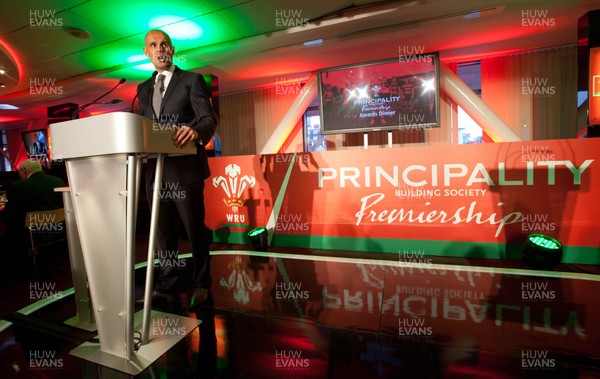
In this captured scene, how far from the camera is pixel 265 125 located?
7527mm

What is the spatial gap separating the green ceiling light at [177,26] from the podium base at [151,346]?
3.69m

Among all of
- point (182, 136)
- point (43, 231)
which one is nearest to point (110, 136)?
point (182, 136)

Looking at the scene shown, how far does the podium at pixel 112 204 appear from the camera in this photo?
1.00 meters

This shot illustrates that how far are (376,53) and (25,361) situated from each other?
5.68m

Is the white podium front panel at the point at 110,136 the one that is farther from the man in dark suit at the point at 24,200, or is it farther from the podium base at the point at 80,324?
the man in dark suit at the point at 24,200

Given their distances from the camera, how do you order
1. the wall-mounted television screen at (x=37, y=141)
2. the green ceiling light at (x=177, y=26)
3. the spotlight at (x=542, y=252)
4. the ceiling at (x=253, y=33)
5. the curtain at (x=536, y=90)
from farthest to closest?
1. the wall-mounted television screen at (x=37, y=141)
2. the curtain at (x=536, y=90)
3. the green ceiling light at (x=177, y=26)
4. the ceiling at (x=253, y=33)
5. the spotlight at (x=542, y=252)

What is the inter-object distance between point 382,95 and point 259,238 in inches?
120

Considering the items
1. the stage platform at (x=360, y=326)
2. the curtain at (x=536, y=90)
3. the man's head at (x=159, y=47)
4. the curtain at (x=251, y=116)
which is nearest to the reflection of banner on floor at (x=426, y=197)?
the stage platform at (x=360, y=326)

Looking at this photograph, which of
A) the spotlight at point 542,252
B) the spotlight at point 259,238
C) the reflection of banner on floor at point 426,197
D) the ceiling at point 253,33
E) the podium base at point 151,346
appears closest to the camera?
the podium base at point 151,346

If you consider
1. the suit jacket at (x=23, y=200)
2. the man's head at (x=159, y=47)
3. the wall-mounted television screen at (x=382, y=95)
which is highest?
the wall-mounted television screen at (x=382, y=95)

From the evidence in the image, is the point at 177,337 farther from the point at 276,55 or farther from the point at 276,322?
the point at 276,55

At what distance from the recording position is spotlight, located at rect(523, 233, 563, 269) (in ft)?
7.03

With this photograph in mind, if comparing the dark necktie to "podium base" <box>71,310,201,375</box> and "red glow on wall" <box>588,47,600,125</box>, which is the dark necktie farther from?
"red glow on wall" <box>588,47,600,125</box>

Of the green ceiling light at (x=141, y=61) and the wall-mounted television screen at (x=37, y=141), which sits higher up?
the green ceiling light at (x=141, y=61)
